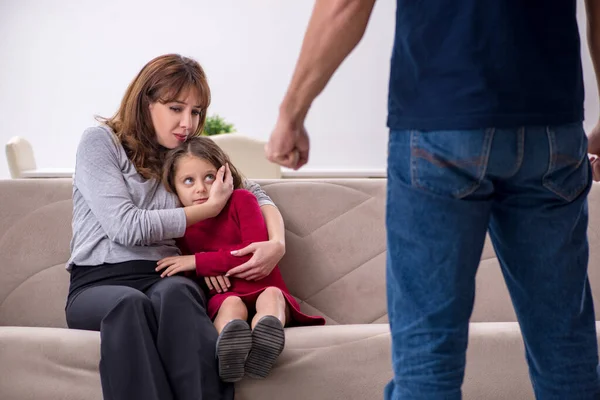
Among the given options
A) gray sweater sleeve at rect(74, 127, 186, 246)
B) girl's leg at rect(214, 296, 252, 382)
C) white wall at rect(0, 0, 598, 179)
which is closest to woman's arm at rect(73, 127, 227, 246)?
gray sweater sleeve at rect(74, 127, 186, 246)

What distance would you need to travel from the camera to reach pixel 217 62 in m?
5.92

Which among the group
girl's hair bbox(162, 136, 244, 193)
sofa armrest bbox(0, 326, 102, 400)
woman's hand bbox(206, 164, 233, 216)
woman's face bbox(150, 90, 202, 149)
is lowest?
sofa armrest bbox(0, 326, 102, 400)

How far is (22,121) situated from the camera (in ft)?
19.9

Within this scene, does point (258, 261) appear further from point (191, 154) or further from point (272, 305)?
point (191, 154)

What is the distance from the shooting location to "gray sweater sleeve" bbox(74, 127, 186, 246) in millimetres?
2016

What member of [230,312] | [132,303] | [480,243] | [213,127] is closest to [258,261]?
[230,312]

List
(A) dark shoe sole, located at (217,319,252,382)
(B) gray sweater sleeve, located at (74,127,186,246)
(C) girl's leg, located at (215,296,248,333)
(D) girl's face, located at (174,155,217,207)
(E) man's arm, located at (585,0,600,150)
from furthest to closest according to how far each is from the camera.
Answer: (D) girl's face, located at (174,155,217,207) < (B) gray sweater sleeve, located at (74,127,186,246) < (C) girl's leg, located at (215,296,248,333) < (A) dark shoe sole, located at (217,319,252,382) < (E) man's arm, located at (585,0,600,150)

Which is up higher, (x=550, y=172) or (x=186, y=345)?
(x=550, y=172)

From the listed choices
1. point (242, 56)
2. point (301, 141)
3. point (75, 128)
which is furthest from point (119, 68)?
point (301, 141)

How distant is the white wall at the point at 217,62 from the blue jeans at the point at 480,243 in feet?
15.9

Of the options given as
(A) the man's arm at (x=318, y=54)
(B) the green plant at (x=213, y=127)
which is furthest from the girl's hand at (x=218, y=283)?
(B) the green plant at (x=213, y=127)

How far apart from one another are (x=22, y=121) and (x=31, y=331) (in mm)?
4533

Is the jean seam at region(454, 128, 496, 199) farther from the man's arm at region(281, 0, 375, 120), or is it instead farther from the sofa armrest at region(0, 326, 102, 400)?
the sofa armrest at region(0, 326, 102, 400)

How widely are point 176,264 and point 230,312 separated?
0.77 ft
